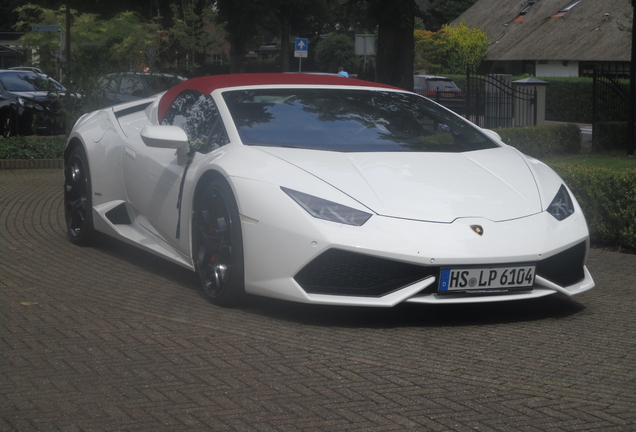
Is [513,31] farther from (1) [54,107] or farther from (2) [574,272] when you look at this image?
(2) [574,272]

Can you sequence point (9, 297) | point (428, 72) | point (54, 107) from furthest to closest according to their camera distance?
point (428, 72)
point (54, 107)
point (9, 297)

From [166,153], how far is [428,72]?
188 ft

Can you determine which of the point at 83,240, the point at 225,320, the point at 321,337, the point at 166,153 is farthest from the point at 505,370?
the point at 83,240

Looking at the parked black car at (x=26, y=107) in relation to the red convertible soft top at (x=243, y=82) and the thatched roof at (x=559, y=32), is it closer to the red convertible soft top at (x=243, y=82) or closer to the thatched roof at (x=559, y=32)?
the red convertible soft top at (x=243, y=82)

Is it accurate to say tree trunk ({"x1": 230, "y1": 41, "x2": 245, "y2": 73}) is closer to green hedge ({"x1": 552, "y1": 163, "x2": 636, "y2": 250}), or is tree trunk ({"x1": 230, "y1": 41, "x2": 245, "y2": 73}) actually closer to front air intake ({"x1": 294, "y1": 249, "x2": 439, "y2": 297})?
green hedge ({"x1": 552, "y1": 163, "x2": 636, "y2": 250})

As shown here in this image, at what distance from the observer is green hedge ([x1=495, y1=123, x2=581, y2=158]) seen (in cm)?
1470

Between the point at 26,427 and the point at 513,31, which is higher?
the point at 513,31

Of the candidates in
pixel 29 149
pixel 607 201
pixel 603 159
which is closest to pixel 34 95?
pixel 29 149

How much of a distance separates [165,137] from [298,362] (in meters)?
2.06

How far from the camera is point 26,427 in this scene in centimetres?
352

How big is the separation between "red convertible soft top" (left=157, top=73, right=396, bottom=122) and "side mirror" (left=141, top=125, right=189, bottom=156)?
513 millimetres

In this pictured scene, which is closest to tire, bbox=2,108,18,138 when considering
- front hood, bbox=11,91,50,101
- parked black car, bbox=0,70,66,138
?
parked black car, bbox=0,70,66,138

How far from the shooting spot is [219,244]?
5.49 meters

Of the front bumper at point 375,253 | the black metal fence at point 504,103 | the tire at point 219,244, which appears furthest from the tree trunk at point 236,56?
the front bumper at point 375,253
